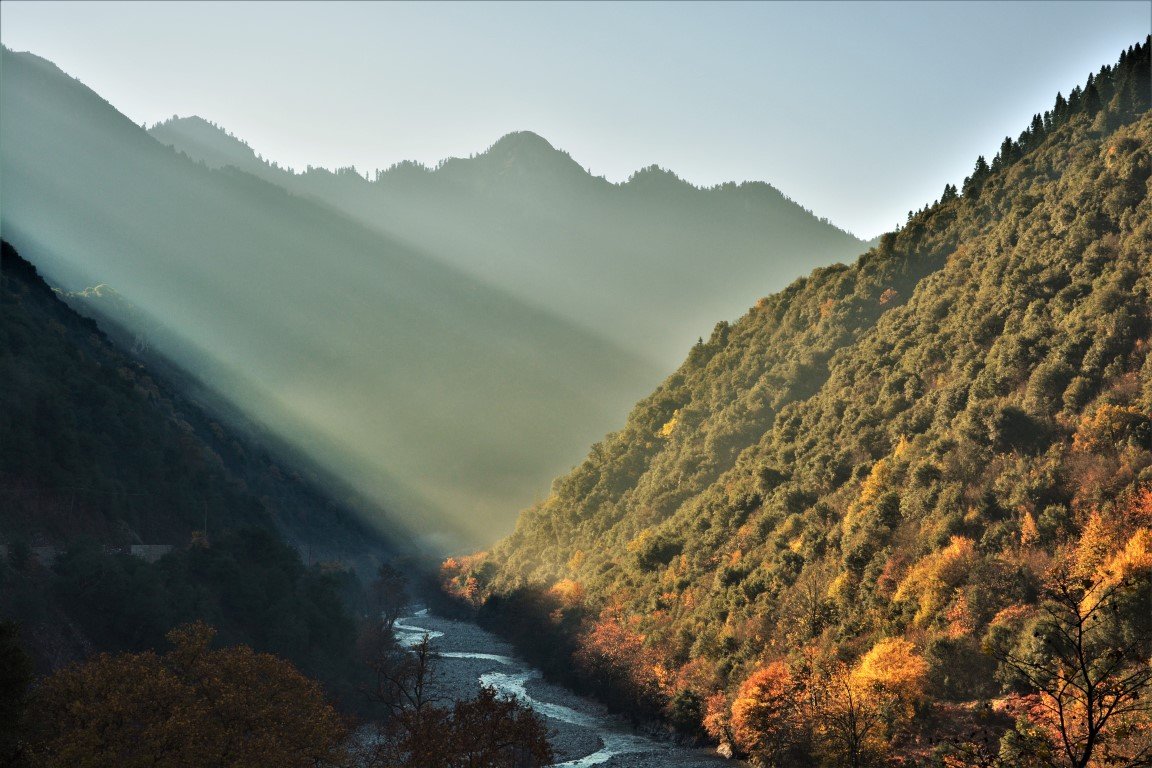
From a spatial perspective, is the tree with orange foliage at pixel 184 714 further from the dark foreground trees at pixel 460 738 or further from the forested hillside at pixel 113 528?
the forested hillside at pixel 113 528

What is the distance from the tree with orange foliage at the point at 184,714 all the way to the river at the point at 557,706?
710 inches

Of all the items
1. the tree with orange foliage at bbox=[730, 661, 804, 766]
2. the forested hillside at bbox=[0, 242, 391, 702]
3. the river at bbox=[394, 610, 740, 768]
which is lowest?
the river at bbox=[394, 610, 740, 768]

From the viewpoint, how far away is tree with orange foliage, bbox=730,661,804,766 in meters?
54.8

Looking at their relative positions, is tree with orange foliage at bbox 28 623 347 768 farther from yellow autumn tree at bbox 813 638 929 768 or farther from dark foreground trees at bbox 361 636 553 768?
yellow autumn tree at bbox 813 638 929 768

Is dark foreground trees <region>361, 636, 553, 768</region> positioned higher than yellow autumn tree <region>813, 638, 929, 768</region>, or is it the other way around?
yellow autumn tree <region>813, 638, 929, 768</region>

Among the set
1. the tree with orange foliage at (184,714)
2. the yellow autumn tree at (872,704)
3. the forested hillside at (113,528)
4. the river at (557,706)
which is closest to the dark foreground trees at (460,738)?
the tree with orange foliage at (184,714)

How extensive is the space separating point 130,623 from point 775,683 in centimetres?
4233

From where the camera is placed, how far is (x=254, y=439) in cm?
16038

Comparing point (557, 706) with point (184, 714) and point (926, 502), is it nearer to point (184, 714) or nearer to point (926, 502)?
point (926, 502)

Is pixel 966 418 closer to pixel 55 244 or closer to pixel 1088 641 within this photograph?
pixel 1088 641

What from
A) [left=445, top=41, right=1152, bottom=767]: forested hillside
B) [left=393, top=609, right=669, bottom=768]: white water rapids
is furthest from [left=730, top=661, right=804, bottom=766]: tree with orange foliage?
[left=393, top=609, right=669, bottom=768]: white water rapids

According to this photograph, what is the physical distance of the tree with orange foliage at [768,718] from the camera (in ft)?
180

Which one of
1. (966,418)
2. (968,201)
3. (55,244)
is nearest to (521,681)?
(966,418)

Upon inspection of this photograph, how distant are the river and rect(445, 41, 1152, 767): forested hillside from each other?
9.37ft
